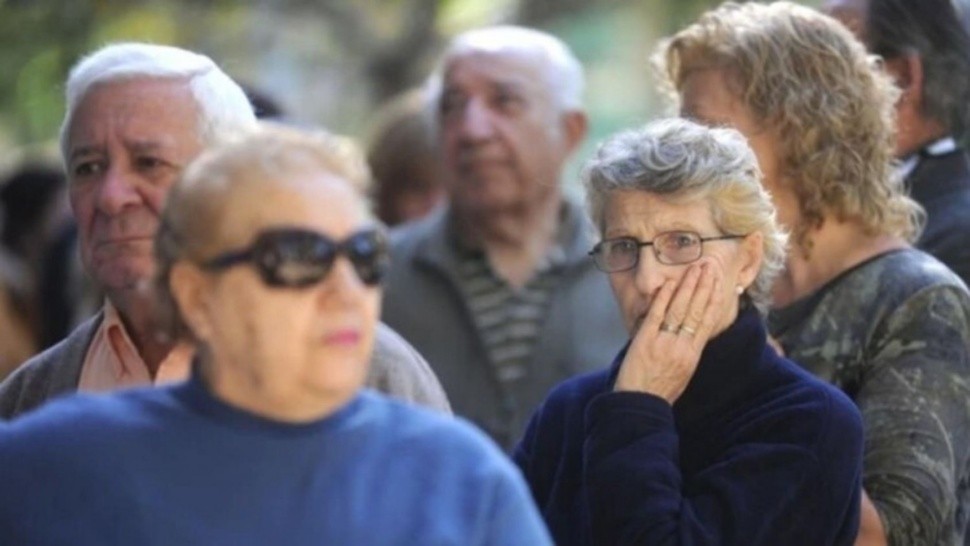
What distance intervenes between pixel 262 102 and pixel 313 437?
4679 millimetres

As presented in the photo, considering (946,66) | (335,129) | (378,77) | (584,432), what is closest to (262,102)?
(946,66)

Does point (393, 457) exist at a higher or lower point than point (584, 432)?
higher

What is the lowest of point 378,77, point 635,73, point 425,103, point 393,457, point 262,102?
point 635,73

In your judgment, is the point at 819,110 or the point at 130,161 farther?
the point at 819,110

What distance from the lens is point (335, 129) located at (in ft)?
64.3

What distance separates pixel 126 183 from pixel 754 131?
136cm

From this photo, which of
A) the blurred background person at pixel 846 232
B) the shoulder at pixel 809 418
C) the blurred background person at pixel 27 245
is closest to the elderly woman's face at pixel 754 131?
the blurred background person at pixel 846 232

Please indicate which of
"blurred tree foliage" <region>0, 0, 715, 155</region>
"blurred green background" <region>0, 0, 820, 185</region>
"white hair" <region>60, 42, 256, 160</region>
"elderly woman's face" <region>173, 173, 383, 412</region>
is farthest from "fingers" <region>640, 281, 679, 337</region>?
"blurred tree foliage" <region>0, 0, 715, 155</region>

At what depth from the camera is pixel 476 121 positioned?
9109 mm

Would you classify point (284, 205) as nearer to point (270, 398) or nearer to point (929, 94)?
point (270, 398)

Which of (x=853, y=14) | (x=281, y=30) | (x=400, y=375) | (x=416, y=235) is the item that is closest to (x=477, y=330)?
(x=416, y=235)

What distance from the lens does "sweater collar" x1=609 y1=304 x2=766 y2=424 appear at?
487cm

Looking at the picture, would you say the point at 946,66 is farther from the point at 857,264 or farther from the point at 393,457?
the point at 393,457

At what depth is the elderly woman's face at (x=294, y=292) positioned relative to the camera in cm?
369
